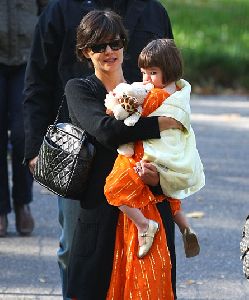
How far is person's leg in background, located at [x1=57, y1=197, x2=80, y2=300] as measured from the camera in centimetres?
534

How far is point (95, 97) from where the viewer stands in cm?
475

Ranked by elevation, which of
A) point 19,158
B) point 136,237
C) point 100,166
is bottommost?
point 19,158

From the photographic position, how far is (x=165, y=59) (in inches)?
180

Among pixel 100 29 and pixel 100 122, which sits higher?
pixel 100 29

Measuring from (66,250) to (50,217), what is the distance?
126 inches

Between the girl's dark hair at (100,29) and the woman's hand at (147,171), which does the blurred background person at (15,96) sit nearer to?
the girl's dark hair at (100,29)

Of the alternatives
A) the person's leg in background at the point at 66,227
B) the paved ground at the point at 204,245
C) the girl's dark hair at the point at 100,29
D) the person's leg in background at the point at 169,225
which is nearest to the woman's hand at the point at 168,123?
the person's leg in background at the point at 169,225

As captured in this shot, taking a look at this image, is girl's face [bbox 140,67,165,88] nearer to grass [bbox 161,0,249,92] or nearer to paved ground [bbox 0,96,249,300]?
paved ground [bbox 0,96,249,300]

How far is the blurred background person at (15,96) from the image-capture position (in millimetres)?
7750

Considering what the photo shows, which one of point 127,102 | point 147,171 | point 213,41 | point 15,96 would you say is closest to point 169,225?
point 147,171

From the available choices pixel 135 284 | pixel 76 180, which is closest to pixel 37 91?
pixel 76 180

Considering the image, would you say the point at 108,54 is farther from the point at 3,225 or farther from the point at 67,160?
the point at 3,225

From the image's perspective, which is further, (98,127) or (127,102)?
(98,127)

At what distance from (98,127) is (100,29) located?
42 centimetres
